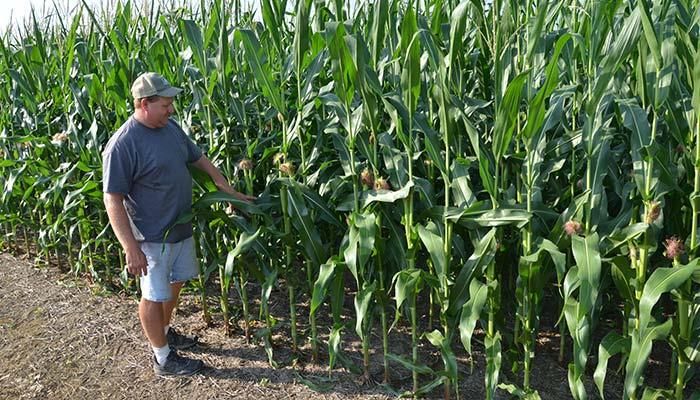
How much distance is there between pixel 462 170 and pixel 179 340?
2.29m

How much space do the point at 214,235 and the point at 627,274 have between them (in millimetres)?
2804

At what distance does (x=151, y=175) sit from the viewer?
3.75 meters

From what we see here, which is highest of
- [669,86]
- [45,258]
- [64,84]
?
[64,84]

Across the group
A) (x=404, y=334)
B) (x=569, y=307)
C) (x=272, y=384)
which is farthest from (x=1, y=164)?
(x=569, y=307)

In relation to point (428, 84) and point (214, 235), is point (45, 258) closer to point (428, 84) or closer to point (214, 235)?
point (214, 235)

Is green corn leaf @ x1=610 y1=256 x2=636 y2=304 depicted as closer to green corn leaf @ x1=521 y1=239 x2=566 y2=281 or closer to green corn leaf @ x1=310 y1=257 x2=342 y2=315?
green corn leaf @ x1=521 y1=239 x2=566 y2=281

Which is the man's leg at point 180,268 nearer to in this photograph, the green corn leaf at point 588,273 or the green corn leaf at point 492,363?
the green corn leaf at point 492,363

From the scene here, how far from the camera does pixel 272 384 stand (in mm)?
3893

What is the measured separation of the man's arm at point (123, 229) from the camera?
11.8 ft

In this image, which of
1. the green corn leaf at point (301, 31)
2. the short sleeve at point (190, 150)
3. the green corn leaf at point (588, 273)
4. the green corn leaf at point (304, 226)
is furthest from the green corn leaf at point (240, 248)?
the green corn leaf at point (588, 273)

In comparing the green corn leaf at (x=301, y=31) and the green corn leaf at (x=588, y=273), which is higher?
the green corn leaf at (x=301, y=31)

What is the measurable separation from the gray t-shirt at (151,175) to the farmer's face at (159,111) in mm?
69

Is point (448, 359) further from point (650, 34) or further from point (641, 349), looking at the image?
point (650, 34)

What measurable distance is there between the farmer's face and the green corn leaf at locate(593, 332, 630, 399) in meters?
2.64
